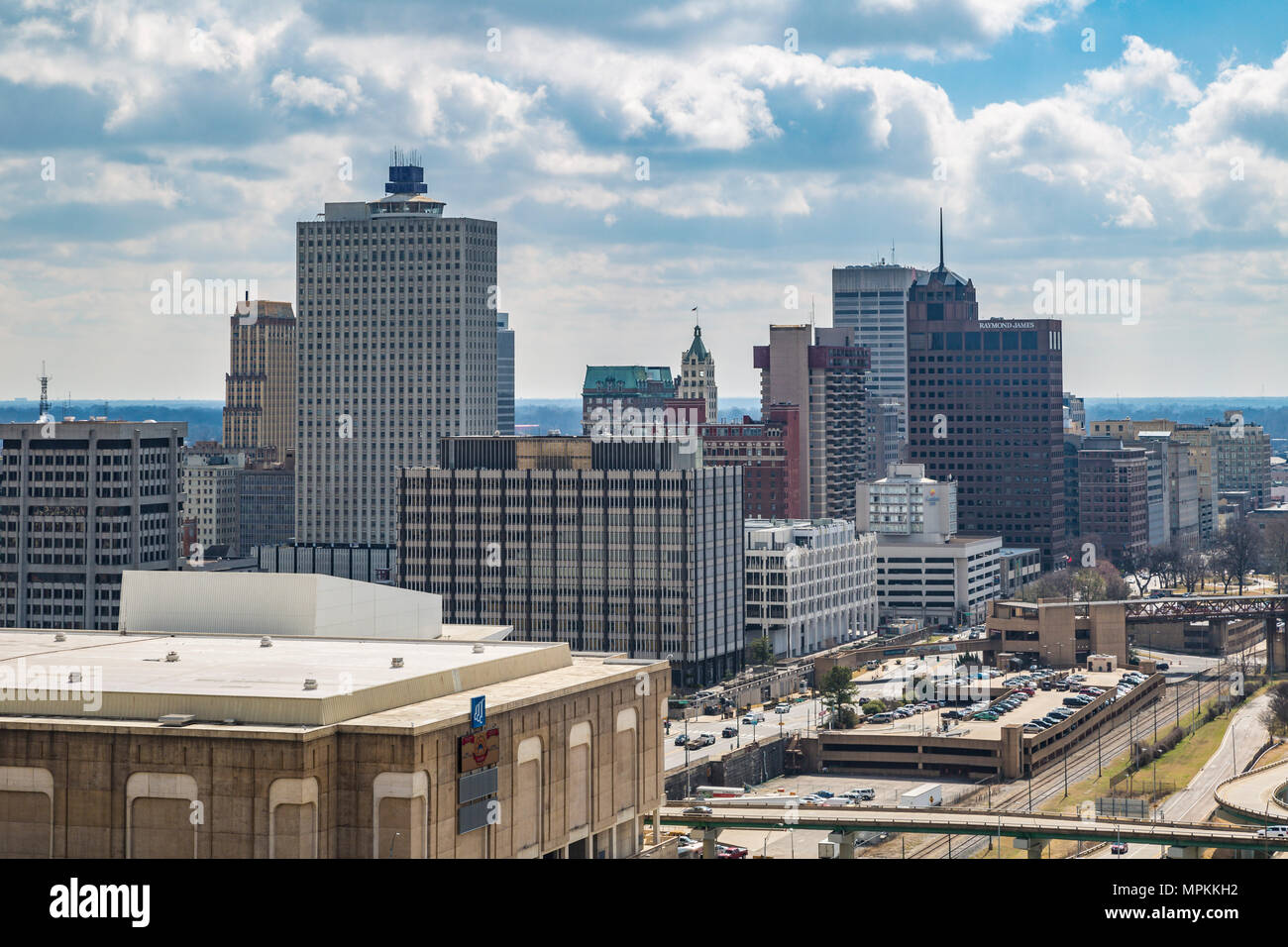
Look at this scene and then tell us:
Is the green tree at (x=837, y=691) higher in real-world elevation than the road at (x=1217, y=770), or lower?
higher

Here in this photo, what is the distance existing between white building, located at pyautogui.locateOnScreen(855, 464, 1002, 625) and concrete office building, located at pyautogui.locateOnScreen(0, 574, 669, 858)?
407 ft

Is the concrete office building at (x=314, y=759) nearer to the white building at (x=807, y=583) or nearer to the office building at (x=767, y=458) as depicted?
the white building at (x=807, y=583)

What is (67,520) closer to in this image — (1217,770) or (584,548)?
(584,548)

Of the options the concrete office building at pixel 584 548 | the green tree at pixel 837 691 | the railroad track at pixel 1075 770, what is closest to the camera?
the railroad track at pixel 1075 770

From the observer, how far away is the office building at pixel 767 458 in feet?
636

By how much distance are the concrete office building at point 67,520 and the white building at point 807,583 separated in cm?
4743

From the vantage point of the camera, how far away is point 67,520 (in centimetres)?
13525

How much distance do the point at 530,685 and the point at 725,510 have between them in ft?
288

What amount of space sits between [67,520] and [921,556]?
80178 mm

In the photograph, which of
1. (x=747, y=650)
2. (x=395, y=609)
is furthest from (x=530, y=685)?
(x=747, y=650)

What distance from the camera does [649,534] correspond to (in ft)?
440

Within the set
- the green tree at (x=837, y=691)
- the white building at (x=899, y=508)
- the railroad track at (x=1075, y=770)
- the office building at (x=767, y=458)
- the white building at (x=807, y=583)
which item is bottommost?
the railroad track at (x=1075, y=770)

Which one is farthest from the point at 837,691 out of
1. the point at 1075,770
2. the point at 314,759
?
the point at 314,759

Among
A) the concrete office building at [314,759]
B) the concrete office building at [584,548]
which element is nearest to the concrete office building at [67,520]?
the concrete office building at [584,548]
